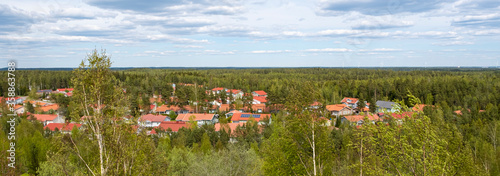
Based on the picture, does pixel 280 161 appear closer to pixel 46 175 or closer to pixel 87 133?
pixel 87 133

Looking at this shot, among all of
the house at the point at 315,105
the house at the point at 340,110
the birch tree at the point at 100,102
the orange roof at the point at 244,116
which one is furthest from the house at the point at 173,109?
the birch tree at the point at 100,102

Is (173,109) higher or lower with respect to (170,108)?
lower

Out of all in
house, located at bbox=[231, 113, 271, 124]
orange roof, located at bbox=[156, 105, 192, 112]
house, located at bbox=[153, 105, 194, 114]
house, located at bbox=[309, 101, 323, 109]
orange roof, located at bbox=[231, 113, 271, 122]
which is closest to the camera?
house, located at bbox=[309, 101, 323, 109]

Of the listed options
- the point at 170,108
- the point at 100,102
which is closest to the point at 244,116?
the point at 170,108

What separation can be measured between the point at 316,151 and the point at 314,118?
55.6 inches

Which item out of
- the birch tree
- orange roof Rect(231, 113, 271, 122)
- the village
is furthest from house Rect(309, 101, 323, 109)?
orange roof Rect(231, 113, 271, 122)

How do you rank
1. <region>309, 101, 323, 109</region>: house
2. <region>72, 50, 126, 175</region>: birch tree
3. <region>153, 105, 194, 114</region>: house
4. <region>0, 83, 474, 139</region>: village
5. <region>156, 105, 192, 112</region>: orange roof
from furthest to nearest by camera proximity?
1. <region>156, 105, 192, 112</region>: orange roof
2. <region>153, 105, 194, 114</region>: house
3. <region>0, 83, 474, 139</region>: village
4. <region>309, 101, 323, 109</region>: house
5. <region>72, 50, 126, 175</region>: birch tree

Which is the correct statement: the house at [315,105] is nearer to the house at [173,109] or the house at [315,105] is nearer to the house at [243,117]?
the house at [243,117]

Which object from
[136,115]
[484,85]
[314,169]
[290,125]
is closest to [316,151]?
[314,169]

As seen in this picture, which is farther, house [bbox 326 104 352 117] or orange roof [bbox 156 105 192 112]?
orange roof [bbox 156 105 192 112]

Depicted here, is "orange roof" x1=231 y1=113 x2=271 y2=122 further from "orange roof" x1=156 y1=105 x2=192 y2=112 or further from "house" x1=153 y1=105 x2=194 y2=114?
"orange roof" x1=156 y1=105 x2=192 y2=112

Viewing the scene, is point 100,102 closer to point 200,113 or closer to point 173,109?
point 200,113

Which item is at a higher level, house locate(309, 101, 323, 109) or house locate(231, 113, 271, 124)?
house locate(309, 101, 323, 109)

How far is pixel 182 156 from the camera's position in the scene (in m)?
28.2
